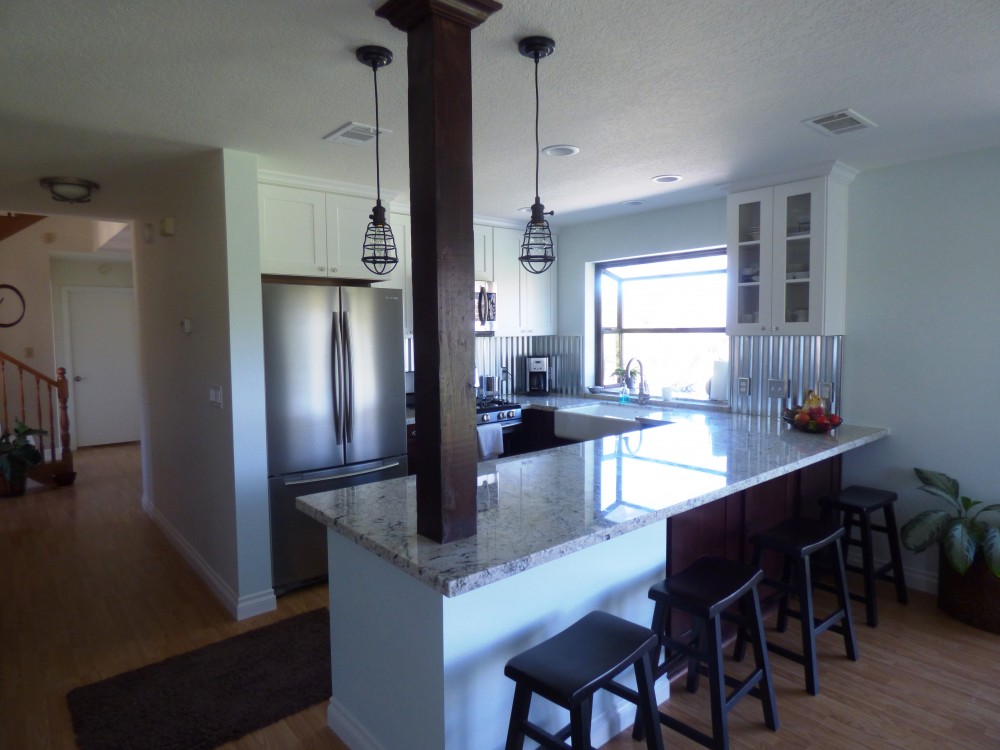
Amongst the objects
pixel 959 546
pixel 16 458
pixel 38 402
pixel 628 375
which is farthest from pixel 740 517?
pixel 38 402

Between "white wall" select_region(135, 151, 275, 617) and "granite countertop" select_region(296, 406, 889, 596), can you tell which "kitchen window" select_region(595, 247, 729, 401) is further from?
"white wall" select_region(135, 151, 275, 617)

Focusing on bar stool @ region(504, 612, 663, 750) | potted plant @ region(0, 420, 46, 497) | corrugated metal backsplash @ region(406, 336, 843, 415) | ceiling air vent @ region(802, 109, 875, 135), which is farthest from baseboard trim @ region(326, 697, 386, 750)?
potted plant @ region(0, 420, 46, 497)

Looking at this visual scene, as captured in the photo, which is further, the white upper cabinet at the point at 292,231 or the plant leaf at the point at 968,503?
the white upper cabinet at the point at 292,231

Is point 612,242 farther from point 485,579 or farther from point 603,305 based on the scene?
point 485,579

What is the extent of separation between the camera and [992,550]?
9.22 ft

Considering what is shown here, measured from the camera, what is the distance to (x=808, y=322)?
347 cm

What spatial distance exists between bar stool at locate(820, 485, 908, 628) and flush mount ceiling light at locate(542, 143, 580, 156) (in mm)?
2291

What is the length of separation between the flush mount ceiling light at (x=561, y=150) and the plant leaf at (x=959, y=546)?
8.77 ft

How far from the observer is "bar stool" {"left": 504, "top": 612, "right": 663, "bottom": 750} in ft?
4.77

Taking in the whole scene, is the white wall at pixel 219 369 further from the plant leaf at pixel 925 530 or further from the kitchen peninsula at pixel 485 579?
the plant leaf at pixel 925 530

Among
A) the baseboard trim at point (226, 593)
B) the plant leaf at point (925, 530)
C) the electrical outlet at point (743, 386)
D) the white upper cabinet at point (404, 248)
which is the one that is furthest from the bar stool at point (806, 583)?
the white upper cabinet at point (404, 248)

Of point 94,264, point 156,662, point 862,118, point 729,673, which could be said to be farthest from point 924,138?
point 94,264

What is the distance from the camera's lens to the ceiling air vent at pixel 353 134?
8.41 feet

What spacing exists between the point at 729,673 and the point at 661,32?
8.35 ft
